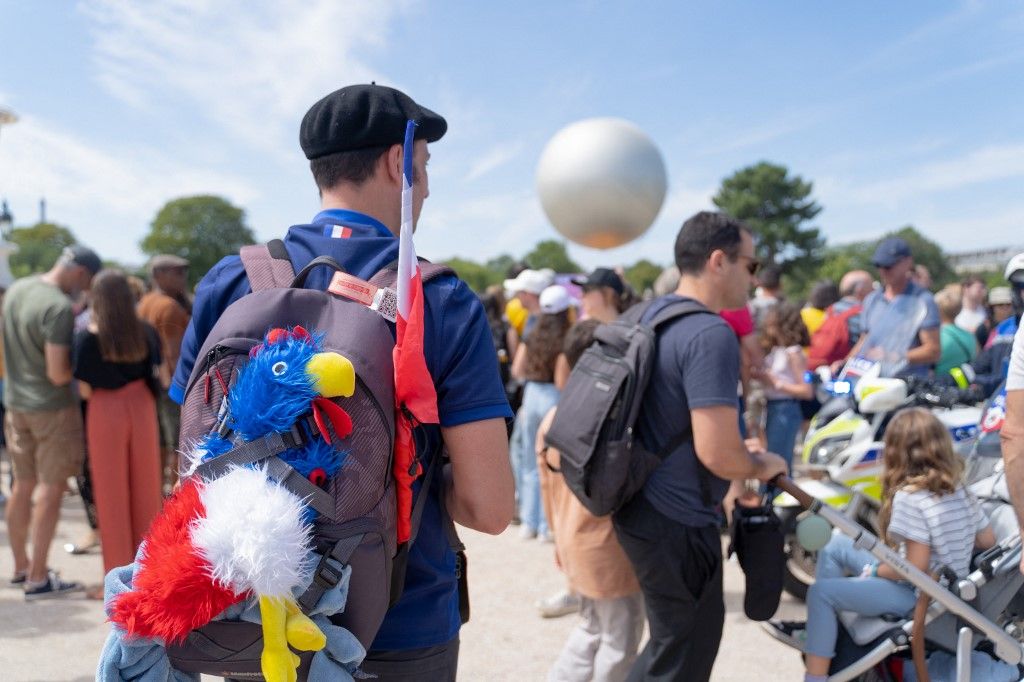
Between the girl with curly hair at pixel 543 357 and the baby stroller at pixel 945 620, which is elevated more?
the girl with curly hair at pixel 543 357

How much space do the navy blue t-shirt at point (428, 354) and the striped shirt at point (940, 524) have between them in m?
2.10

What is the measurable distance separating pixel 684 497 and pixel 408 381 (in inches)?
59.0

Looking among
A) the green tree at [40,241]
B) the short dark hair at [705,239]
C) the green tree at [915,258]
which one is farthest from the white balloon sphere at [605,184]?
the green tree at [40,241]

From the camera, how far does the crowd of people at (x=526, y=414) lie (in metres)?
1.53

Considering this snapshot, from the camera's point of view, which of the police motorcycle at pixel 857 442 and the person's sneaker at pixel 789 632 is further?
the police motorcycle at pixel 857 442

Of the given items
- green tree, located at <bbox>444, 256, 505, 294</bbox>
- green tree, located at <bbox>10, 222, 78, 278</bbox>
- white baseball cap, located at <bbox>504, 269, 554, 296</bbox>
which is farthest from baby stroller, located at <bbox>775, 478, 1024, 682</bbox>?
green tree, located at <bbox>10, 222, 78, 278</bbox>

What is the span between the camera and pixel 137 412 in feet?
15.0

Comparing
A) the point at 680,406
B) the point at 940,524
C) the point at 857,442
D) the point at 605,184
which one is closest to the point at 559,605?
the point at 857,442

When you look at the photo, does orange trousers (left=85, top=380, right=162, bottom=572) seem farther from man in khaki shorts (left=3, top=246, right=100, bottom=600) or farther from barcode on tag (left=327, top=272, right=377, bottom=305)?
barcode on tag (left=327, top=272, right=377, bottom=305)

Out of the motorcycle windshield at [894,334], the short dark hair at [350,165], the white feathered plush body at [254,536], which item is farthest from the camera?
the motorcycle windshield at [894,334]

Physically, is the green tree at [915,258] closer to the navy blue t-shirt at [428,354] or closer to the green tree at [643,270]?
the green tree at [643,270]

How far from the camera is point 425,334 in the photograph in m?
1.47

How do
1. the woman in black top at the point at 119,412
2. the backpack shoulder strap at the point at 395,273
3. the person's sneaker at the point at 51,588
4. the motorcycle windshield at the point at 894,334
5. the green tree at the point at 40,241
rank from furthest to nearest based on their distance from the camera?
1. the green tree at the point at 40,241
2. the motorcycle windshield at the point at 894,334
3. the person's sneaker at the point at 51,588
4. the woman in black top at the point at 119,412
5. the backpack shoulder strap at the point at 395,273

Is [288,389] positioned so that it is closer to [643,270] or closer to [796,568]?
[796,568]
